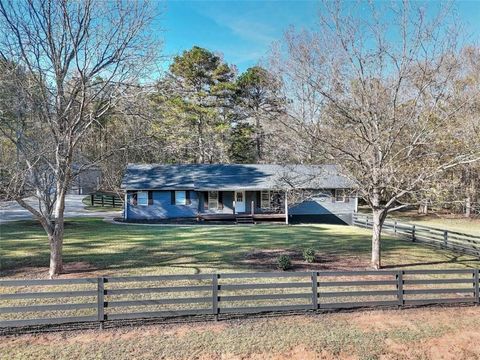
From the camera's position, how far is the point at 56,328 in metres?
7.32

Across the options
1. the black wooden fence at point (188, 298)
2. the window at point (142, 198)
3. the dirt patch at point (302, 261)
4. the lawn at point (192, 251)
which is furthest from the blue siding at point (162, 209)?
the black wooden fence at point (188, 298)

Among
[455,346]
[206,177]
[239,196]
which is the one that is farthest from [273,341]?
[206,177]

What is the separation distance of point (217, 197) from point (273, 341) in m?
21.7

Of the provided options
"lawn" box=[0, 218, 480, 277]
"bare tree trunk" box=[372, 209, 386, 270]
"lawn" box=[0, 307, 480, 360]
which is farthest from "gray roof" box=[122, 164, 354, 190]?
"lawn" box=[0, 307, 480, 360]

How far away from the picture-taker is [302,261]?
41.5ft

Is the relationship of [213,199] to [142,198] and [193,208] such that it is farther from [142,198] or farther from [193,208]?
[142,198]

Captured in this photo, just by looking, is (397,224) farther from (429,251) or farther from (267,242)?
(267,242)

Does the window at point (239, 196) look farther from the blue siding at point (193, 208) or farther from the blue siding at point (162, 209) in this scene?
the blue siding at point (162, 209)

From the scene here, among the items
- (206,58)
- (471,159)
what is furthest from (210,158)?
(471,159)

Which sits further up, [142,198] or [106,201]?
[142,198]

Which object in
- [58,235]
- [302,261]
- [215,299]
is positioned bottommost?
[302,261]

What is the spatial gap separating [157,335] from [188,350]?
0.89m

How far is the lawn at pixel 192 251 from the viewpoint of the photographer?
11.8 meters

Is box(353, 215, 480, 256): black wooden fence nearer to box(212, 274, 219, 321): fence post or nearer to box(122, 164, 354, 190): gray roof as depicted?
box(122, 164, 354, 190): gray roof
